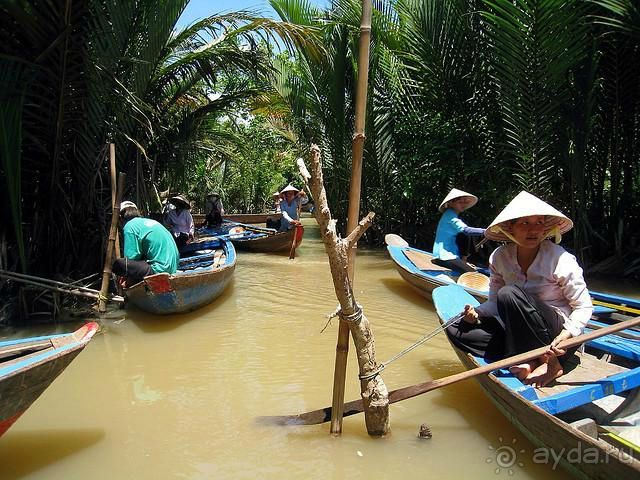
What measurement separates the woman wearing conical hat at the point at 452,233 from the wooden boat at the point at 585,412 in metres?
2.82

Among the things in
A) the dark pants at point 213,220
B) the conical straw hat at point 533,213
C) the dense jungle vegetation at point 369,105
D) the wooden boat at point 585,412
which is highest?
the dense jungle vegetation at point 369,105

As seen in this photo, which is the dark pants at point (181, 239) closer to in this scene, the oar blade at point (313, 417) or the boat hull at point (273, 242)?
the boat hull at point (273, 242)

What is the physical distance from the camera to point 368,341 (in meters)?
2.86

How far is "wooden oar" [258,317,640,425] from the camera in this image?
8.38 feet

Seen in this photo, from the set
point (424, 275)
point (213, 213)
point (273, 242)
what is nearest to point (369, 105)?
point (273, 242)

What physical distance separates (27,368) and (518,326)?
262 centimetres

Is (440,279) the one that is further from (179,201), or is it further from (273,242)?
(273,242)

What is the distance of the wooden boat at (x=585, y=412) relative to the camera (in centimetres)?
203

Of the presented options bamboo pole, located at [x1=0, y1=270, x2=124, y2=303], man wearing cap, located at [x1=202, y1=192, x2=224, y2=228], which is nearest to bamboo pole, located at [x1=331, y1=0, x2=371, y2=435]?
bamboo pole, located at [x1=0, y1=270, x2=124, y2=303]

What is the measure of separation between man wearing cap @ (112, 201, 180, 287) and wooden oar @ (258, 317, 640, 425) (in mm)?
2638

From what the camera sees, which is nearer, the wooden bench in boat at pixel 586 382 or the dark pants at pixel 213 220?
the wooden bench in boat at pixel 586 382

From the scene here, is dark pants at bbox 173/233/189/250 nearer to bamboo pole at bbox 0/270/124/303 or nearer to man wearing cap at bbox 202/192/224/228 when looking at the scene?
bamboo pole at bbox 0/270/124/303

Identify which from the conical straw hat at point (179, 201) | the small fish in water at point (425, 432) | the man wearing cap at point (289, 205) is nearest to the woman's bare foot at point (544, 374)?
the small fish in water at point (425, 432)

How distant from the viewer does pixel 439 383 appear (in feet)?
9.09
